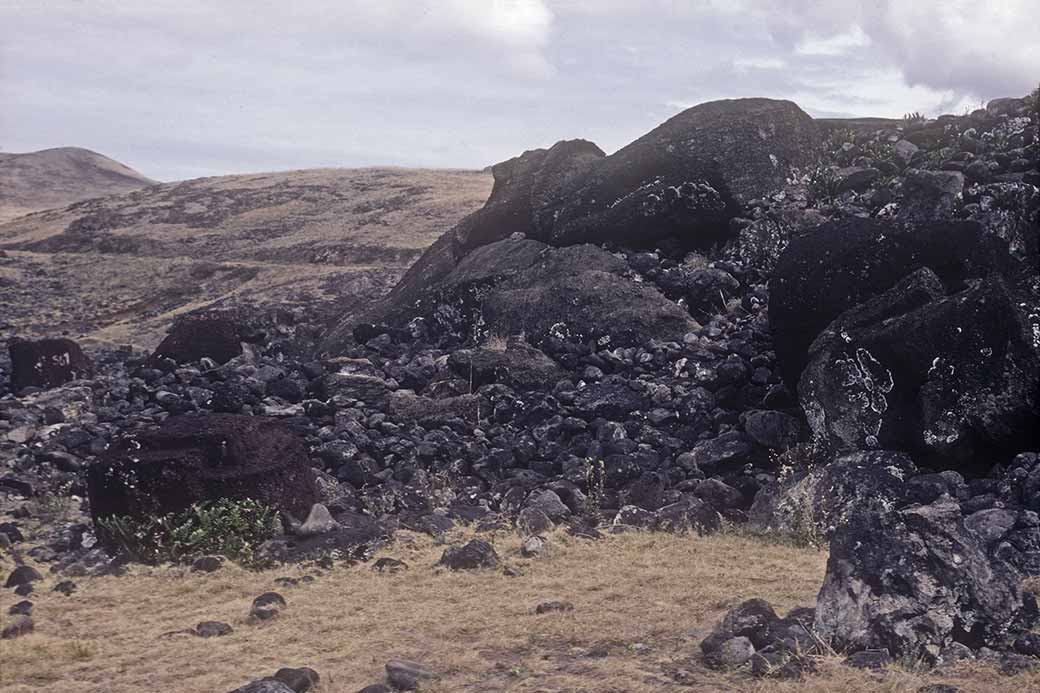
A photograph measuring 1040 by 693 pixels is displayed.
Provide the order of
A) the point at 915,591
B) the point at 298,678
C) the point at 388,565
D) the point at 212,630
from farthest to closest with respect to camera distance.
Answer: the point at 388,565 < the point at 212,630 < the point at 915,591 < the point at 298,678

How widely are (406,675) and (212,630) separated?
1.88m

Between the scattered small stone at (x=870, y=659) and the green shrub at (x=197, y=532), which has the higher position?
the scattered small stone at (x=870, y=659)

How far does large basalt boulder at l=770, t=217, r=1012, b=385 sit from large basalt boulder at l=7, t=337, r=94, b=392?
42.0ft

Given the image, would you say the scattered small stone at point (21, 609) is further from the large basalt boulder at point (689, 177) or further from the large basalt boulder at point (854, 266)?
the large basalt boulder at point (689, 177)

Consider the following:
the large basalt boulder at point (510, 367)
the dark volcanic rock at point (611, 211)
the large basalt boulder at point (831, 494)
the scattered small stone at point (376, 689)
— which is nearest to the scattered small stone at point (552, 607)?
the scattered small stone at point (376, 689)

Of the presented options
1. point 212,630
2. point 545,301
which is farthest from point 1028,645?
point 545,301

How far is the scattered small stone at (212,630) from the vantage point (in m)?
7.12

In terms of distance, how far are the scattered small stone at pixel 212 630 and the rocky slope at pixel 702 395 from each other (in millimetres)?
1921

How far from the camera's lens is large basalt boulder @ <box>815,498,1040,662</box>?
6.07 meters

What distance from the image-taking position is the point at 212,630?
714 centimetres

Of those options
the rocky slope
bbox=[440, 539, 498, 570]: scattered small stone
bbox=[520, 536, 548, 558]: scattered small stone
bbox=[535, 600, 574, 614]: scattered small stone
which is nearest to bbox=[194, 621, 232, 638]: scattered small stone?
the rocky slope

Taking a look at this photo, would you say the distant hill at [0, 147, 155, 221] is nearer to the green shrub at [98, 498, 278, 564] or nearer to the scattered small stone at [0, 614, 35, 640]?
the green shrub at [98, 498, 278, 564]

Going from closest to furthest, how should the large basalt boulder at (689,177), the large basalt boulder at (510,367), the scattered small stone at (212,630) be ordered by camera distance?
the scattered small stone at (212,630), the large basalt boulder at (510,367), the large basalt boulder at (689,177)

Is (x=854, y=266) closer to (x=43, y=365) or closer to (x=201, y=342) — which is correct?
(x=201, y=342)
